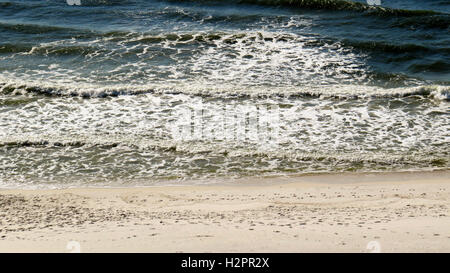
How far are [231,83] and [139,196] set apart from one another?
6.82 meters

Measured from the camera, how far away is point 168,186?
11539mm

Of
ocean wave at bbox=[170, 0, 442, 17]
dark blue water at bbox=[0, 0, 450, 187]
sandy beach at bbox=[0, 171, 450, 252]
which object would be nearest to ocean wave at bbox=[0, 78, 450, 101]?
dark blue water at bbox=[0, 0, 450, 187]

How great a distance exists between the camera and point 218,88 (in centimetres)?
1652

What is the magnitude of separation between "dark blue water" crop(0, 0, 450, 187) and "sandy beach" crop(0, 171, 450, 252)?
0.76 metres

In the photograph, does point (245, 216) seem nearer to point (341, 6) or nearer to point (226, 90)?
point (226, 90)

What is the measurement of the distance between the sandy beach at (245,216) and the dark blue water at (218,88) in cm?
76

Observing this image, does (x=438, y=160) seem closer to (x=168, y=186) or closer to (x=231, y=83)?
(x=168, y=186)

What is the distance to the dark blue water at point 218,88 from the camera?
12638 mm

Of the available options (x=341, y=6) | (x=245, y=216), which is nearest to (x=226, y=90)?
(x=245, y=216)

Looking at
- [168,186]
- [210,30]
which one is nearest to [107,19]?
[210,30]

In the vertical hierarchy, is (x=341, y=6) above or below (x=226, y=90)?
above

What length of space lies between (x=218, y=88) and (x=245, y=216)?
7516 mm

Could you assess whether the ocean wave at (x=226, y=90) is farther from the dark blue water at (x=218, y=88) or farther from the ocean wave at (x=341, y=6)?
the ocean wave at (x=341, y=6)

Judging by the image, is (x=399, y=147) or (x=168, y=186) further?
(x=399, y=147)
